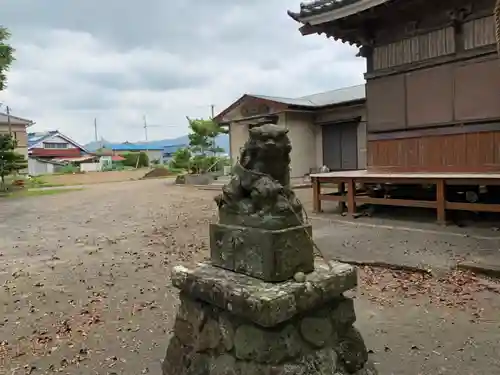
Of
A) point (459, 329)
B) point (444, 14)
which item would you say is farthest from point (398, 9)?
point (459, 329)

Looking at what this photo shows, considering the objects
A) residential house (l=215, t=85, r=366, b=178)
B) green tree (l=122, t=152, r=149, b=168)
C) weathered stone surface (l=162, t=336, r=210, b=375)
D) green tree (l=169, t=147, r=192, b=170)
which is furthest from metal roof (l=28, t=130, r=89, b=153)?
weathered stone surface (l=162, t=336, r=210, b=375)

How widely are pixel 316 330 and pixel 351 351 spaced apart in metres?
0.33

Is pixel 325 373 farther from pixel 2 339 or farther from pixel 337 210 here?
pixel 337 210

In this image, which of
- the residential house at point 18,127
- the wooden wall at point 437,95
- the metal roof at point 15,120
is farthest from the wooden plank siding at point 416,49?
the metal roof at point 15,120

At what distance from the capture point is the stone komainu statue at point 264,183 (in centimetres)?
248

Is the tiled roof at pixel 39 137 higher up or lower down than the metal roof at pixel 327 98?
higher up

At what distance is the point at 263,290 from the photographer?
7.64 ft

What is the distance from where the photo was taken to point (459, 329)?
394 cm

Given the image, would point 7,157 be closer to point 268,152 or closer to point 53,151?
point 268,152

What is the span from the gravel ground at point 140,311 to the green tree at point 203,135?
18.5m

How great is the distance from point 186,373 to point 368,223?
735 cm

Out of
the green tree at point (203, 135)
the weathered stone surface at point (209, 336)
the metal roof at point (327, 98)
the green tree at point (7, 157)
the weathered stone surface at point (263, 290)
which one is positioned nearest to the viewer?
the weathered stone surface at point (263, 290)

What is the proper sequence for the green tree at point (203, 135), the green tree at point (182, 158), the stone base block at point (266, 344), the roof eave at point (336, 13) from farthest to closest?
the green tree at point (182, 158) → the green tree at point (203, 135) → the roof eave at point (336, 13) → the stone base block at point (266, 344)

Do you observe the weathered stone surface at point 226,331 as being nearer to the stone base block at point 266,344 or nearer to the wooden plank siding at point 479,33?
the stone base block at point 266,344
